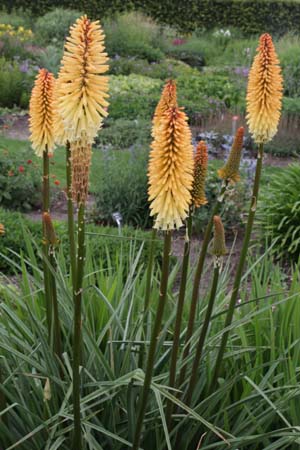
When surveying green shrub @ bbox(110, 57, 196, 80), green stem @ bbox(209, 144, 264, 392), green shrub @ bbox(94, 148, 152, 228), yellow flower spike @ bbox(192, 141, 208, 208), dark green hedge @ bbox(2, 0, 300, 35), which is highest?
dark green hedge @ bbox(2, 0, 300, 35)

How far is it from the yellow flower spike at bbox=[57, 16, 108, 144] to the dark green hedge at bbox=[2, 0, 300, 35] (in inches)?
938

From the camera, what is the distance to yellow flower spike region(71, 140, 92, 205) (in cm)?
214

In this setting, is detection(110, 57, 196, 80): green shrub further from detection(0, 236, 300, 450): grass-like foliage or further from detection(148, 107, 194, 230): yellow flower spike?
detection(148, 107, 194, 230): yellow flower spike

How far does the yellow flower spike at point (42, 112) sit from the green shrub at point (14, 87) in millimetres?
10822

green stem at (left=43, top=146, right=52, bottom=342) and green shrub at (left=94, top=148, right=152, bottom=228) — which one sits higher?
green stem at (left=43, top=146, right=52, bottom=342)

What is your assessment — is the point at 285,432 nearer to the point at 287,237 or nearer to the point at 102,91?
the point at 102,91

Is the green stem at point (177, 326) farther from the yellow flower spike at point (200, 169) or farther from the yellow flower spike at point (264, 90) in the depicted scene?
the yellow flower spike at point (264, 90)

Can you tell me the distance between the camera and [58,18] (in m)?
20.7

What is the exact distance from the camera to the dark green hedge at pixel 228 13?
25375 mm

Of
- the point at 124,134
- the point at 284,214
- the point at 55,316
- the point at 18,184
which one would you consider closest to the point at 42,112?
the point at 55,316

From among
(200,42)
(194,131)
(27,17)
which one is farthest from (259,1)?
(194,131)

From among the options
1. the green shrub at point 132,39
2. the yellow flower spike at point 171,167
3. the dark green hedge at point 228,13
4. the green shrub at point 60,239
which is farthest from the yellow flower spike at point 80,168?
the dark green hedge at point 228,13

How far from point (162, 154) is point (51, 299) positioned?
1043 millimetres

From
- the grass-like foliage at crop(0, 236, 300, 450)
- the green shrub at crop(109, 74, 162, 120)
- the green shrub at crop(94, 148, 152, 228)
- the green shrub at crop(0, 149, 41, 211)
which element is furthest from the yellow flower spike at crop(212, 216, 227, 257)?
the green shrub at crop(109, 74, 162, 120)
